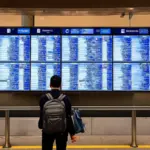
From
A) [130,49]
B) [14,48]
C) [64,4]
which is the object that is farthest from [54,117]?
[130,49]

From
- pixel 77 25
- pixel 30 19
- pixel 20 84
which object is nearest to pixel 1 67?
pixel 20 84

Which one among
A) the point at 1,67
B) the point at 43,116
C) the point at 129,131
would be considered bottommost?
the point at 129,131

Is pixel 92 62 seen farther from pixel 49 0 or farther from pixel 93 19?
pixel 49 0

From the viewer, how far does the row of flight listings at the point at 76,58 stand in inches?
329

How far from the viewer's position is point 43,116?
537 cm

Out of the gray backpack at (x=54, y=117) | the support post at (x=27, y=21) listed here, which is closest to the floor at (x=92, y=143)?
the gray backpack at (x=54, y=117)

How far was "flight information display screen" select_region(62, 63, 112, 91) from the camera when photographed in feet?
27.5

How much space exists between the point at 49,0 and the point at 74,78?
2303 mm

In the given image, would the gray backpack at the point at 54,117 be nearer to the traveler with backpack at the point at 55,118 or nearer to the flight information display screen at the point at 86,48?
the traveler with backpack at the point at 55,118

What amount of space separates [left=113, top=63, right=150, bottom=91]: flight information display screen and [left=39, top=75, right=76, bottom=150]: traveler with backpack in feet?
9.99

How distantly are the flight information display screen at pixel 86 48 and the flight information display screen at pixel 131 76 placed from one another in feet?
1.08

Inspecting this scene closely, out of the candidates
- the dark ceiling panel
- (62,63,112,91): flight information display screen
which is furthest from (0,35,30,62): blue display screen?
the dark ceiling panel

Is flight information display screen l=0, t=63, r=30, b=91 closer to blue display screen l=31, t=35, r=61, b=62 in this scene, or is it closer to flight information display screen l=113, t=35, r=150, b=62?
blue display screen l=31, t=35, r=61, b=62

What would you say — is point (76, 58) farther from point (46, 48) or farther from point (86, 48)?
point (46, 48)
